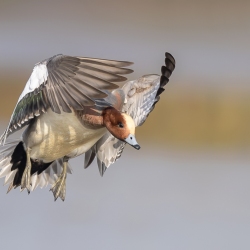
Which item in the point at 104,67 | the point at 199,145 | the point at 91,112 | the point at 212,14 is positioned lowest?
the point at 199,145

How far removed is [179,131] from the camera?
178 inches

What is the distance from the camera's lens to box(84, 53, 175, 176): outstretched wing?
2.27m

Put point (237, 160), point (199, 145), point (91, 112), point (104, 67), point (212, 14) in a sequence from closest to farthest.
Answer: point (104, 67) < point (91, 112) < point (237, 160) < point (199, 145) < point (212, 14)

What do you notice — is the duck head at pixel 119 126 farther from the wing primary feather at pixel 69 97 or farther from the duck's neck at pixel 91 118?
the wing primary feather at pixel 69 97

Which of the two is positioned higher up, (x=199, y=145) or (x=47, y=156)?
(x=47, y=156)

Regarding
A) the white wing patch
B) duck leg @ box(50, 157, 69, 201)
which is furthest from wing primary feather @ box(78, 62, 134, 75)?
duck leg @ box(50, 157, 69, 201)

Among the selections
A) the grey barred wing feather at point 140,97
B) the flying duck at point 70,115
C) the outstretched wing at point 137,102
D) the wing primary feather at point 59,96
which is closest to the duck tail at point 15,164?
the flying duck at point 70,115

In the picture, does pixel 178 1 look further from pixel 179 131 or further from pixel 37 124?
pixel 37 124

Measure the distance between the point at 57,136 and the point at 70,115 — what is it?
0.20 ft

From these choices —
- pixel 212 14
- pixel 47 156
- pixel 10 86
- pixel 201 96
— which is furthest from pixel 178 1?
pixel 47 156

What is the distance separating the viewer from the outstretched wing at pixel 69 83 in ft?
6.14

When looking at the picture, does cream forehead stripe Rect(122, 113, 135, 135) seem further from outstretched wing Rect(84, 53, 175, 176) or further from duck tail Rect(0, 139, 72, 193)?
duck tail Rect(0, 139, 72, 193)

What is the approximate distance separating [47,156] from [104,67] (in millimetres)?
401

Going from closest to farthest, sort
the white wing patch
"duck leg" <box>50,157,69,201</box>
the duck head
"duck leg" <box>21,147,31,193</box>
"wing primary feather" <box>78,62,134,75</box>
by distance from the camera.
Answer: "wing primary feather" <box>78,62,134,75</box>, the white wing patch, the duck head, "duck leg" <box>21,147,31,193</box>, "duck leg" <box>50,157,69,201</box>
